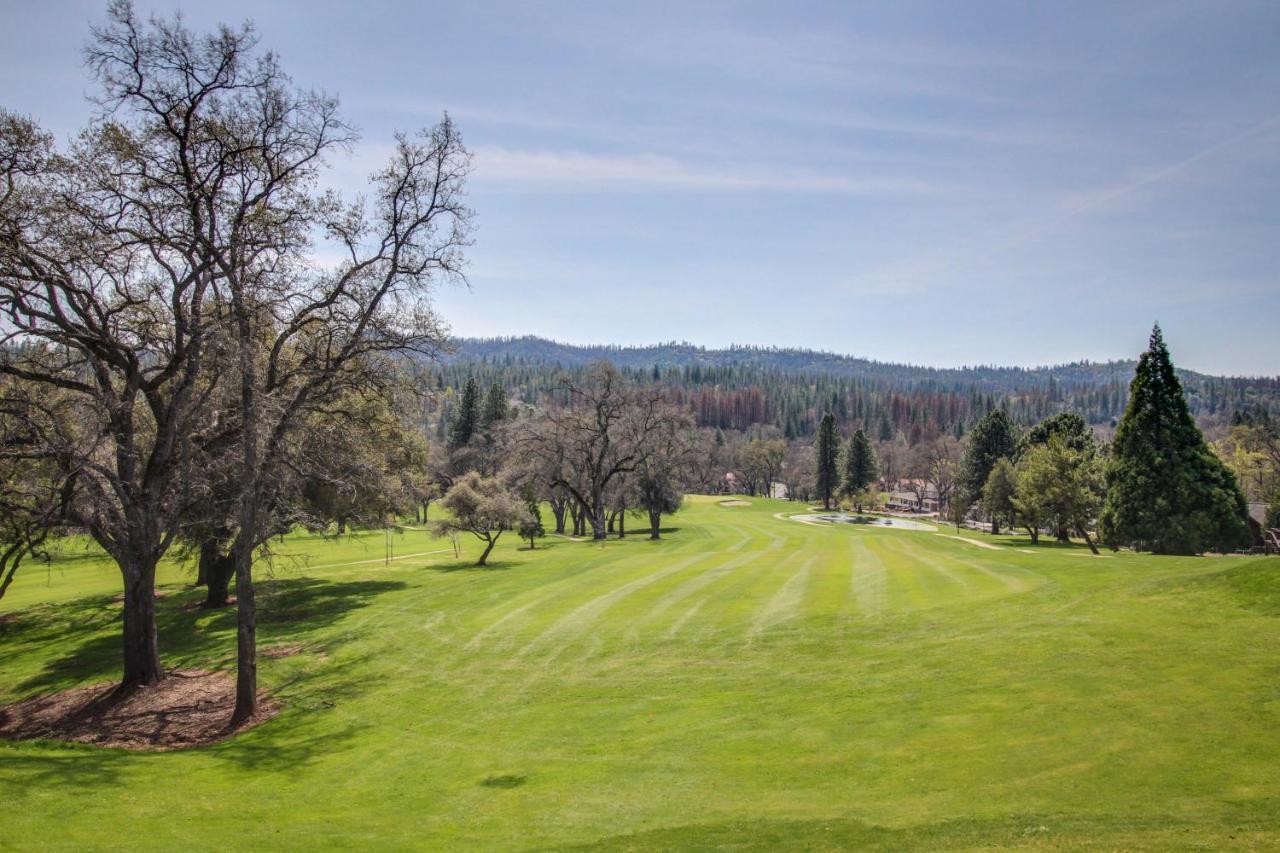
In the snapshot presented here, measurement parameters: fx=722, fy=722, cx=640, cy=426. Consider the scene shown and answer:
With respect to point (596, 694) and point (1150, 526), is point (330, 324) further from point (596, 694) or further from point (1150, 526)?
point (1150, 526)

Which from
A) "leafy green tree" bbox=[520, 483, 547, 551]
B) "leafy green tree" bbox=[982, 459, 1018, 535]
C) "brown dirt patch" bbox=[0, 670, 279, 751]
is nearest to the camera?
"brown dirt patch" bbox=[0, 670, 279, 751]

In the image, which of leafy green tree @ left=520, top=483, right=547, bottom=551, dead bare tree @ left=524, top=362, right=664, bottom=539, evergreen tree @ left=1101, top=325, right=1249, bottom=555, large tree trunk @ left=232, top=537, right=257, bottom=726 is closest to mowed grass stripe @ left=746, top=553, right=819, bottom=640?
large tree trunk @ left=232, top=537, right=257, bottom=726

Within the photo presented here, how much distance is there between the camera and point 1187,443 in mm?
41375

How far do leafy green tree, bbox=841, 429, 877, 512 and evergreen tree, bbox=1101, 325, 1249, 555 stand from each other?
59.1 metres

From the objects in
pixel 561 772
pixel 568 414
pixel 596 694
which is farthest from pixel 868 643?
pixel 568 414

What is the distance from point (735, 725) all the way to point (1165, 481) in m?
39.3

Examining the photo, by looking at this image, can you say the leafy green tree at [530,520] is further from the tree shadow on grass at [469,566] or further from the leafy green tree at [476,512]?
the tree shadow on grass at [469,566]

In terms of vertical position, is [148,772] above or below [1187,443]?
below

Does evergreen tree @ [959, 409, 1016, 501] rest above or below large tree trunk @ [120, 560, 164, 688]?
above

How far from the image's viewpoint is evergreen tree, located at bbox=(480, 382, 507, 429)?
297 feet

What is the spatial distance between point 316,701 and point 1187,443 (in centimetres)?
4624

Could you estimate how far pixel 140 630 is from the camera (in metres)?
18.5

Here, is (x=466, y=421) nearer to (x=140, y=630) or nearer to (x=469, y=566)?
(x=469, y=566)

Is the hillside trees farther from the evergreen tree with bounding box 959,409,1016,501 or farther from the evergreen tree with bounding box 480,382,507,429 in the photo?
the evergreen tree with bounding box 959,409,1016,501
